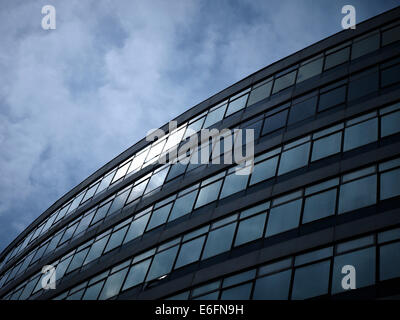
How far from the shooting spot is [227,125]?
26.6 metres

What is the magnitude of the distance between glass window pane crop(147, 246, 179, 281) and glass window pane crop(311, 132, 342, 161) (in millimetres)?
8029

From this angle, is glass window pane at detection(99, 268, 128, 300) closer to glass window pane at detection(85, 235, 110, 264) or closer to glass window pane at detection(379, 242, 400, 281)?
glass window pane at detection(85, 235, 110, 264)

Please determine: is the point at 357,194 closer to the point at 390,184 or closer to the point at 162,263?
the point at 390,184

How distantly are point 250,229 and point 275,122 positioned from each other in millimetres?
7040

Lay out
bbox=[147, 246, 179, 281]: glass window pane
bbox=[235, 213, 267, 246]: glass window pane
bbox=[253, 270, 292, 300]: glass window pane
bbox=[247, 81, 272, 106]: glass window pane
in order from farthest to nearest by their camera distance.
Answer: bbox=[247, 81, 272, 106]: glass window pane, bbox=[147, 246, 179, 281]: glass window pane, bbox=[235, 213, 267, 246]: glass window pane, bbox=[253, 270, 292, 300]: glass window pane

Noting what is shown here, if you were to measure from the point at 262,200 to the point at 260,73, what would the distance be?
11521 millimetres

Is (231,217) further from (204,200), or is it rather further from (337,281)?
(337,281)

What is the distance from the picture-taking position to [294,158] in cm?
2100

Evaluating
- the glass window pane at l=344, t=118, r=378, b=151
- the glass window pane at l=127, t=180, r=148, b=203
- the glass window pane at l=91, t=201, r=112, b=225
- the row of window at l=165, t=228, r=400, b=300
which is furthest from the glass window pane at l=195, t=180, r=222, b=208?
the glass window pane at l=91, t=201, r=112, b=225

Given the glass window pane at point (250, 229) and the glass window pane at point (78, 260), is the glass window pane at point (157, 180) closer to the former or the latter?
the glass window pane at point (78, 260)

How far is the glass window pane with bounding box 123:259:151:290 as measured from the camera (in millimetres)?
21875

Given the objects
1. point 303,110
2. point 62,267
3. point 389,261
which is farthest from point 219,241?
point 62,267
